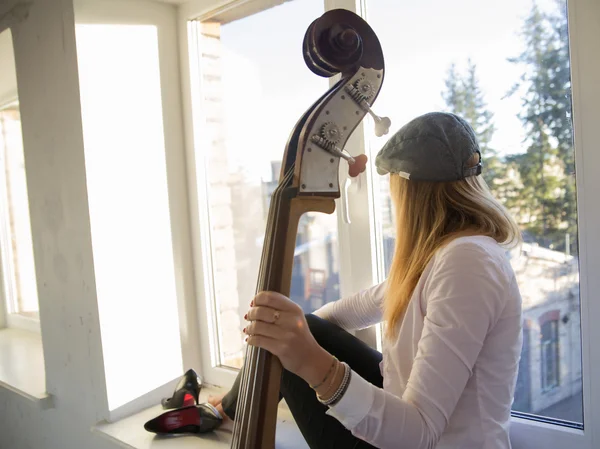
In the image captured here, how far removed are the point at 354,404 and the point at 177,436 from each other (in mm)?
787

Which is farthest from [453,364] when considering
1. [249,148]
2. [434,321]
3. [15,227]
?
[15,227]

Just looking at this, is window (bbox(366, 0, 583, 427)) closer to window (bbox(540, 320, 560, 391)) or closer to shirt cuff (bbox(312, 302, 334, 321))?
window (bbox(540, 320, 560, 391))

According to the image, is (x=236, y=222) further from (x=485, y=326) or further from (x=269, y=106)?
(x=485, y=326)

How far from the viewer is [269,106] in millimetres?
1420

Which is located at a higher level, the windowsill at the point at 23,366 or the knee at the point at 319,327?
the knee at the point at 319,327

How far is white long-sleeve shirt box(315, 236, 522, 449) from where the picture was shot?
711mm

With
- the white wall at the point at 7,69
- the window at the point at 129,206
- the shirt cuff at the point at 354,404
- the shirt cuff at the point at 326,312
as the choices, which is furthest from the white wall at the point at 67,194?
the shirt cuff at the point at 354,404

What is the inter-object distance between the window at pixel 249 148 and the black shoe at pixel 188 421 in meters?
0.30

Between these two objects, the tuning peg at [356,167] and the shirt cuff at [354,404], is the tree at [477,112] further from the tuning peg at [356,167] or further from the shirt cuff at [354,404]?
the shirt cuff at [354,404]

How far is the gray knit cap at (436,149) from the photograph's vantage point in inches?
32.8

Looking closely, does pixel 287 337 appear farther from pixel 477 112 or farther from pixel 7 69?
pixel 7 69

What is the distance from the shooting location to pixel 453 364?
72 centimetres

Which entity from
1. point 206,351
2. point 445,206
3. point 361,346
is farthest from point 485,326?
point 206,351

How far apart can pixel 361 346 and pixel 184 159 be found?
83cm
